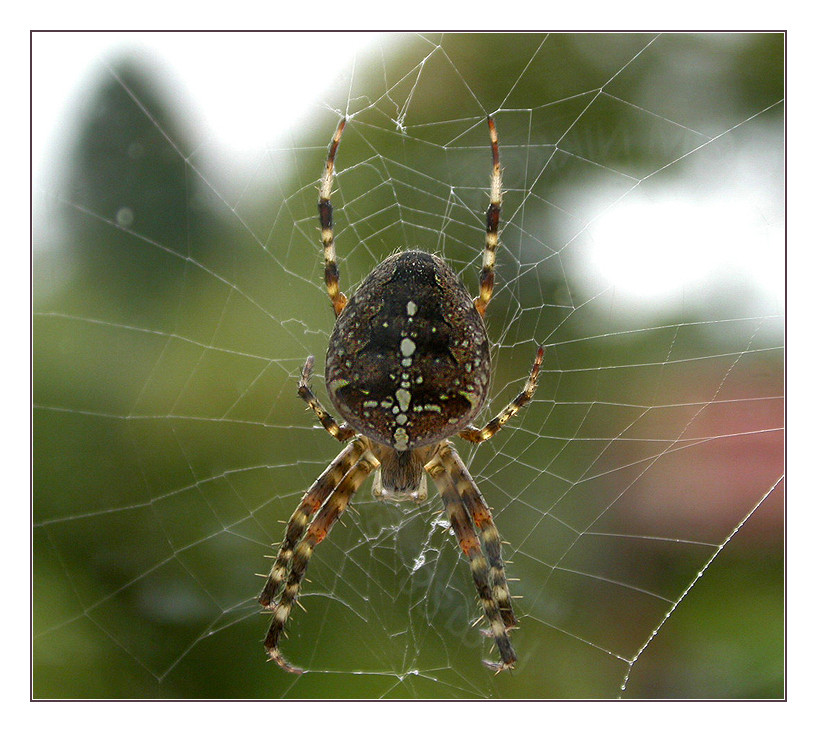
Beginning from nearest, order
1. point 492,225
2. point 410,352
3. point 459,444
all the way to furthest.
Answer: point 410,352 < point 492,225 < point 459,444

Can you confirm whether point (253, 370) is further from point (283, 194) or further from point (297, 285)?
point (283, 194)

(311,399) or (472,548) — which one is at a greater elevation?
(311,399)

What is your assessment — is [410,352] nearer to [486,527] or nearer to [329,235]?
[329,235]

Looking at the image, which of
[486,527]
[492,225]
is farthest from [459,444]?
[492,225]

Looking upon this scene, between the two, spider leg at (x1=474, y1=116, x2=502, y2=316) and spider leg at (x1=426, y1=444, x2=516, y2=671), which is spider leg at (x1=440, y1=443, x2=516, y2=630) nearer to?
spider leg at (x1=426, y1=444, x2=516, y2=671)

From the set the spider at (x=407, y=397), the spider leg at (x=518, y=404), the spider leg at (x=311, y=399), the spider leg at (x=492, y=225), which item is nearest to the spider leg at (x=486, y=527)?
the spider at (x=407, y=397)

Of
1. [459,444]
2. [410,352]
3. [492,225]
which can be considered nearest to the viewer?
[410,352]
